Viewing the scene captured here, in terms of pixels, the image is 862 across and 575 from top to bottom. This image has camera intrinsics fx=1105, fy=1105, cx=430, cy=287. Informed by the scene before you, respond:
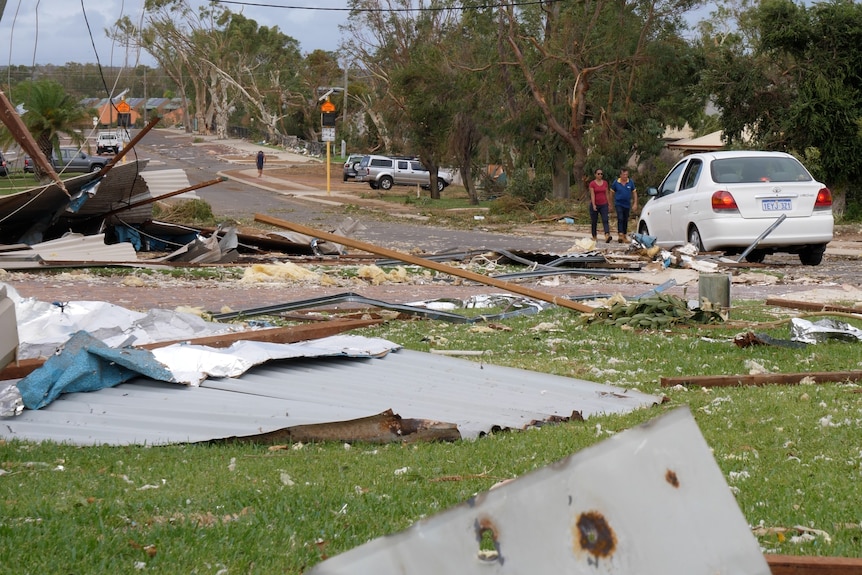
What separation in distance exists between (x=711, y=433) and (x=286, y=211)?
3410cm

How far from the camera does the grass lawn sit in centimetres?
378

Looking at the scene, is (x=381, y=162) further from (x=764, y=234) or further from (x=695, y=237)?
(x=764, y=234)

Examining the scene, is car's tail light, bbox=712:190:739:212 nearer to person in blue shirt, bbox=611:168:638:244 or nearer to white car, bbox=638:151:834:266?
white car, bbox=638:151:834:266

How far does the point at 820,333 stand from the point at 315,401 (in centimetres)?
470

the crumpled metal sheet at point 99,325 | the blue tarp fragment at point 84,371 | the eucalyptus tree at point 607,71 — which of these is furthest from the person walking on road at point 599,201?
the blue tarp fragment at point 84,371

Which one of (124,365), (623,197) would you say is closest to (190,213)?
(623,197)

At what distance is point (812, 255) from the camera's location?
18.1 metres

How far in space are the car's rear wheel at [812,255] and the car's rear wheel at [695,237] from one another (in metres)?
1.79

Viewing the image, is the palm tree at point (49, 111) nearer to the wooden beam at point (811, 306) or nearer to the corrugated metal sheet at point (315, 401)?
the wooden beam at point (811, 306)

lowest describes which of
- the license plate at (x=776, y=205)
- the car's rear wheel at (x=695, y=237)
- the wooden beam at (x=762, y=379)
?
the car's rear wheel at (x=695, y=237)

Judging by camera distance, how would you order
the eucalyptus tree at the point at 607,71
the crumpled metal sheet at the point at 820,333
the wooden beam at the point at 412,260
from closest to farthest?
the crumpled metal sheet at the point at 820,333, the wooden beam at the point at 412,260, the eucalyptus tree at the point at 607,71

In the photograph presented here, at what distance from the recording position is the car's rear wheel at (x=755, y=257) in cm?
1778

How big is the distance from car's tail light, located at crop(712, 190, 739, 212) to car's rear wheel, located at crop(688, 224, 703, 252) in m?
0.80

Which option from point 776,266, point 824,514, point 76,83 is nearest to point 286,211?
point 76,83
